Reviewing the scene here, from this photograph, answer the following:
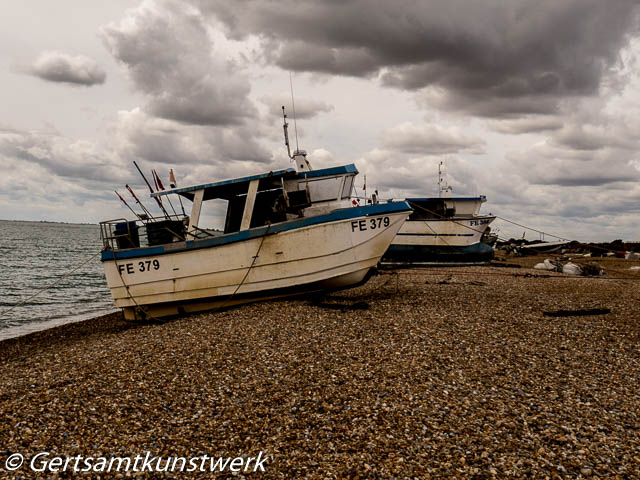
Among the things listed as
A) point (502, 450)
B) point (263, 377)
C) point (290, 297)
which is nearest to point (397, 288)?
point (290, 297)

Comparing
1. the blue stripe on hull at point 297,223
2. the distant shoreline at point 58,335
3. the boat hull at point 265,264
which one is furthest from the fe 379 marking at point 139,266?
the distant shoreline at point 58,335

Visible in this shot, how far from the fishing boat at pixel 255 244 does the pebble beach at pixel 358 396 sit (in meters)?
2.01

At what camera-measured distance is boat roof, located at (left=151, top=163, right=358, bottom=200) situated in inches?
503

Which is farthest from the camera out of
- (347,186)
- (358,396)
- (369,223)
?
(347,186)

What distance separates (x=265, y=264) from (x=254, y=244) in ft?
2.10

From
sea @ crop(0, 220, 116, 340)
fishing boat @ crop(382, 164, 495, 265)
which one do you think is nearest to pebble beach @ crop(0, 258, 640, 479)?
sea @ crop(0, 220, 116, 340)

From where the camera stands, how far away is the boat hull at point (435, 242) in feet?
87.0

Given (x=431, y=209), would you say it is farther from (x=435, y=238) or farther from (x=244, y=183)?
(x=244, y=183)

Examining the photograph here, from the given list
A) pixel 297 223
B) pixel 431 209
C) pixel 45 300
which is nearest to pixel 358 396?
pixel 297 223

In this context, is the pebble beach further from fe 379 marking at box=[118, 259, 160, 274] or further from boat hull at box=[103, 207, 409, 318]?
fe 379 marking at box=[118, 259, 160, 274]

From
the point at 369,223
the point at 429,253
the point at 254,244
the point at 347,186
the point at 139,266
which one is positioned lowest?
the point at 429,253

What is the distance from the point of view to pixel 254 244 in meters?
12.5

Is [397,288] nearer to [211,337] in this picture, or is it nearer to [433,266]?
[211,337]

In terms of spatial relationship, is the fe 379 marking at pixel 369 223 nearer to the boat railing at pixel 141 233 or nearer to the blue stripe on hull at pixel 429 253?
the boat railing at pixel 141 233
